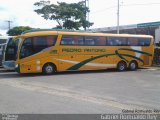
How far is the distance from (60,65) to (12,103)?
11.6 meters

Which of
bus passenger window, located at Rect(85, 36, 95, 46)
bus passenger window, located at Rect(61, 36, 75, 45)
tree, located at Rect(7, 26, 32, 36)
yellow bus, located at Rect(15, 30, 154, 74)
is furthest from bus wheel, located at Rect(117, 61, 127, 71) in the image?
tree, located at Rect(7, 26, 32, 36)

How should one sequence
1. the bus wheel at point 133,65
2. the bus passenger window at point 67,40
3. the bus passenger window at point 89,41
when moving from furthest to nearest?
the bus wheel at point 133,65, the bus passenger window at point 89,41, the bus passenger window at point 67,40

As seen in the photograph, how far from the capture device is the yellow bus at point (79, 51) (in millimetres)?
20391

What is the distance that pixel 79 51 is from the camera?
72.9ft

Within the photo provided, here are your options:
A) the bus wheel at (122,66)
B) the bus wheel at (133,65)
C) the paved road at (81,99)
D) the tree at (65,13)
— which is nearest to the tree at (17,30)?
the tree at (65,13)

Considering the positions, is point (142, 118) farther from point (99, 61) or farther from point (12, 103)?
point (99, 61)

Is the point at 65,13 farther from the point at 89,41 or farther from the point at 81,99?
the point at 81,99

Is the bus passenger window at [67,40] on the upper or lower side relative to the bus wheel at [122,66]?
upper

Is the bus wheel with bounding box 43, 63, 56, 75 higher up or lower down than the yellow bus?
lower down

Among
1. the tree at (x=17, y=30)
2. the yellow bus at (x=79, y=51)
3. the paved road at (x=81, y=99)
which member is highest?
the tree at (x=17, y=30)

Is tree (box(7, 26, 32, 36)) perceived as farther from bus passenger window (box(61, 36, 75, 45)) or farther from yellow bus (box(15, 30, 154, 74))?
bus passenger window (box(61, 36, 75, 45))

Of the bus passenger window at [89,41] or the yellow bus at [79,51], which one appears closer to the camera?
the yellow bus at [79,51]

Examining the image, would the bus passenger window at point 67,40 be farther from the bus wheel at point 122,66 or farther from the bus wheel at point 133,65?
the bus wheel at point 133,65

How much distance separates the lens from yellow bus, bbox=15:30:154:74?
2039 cm
